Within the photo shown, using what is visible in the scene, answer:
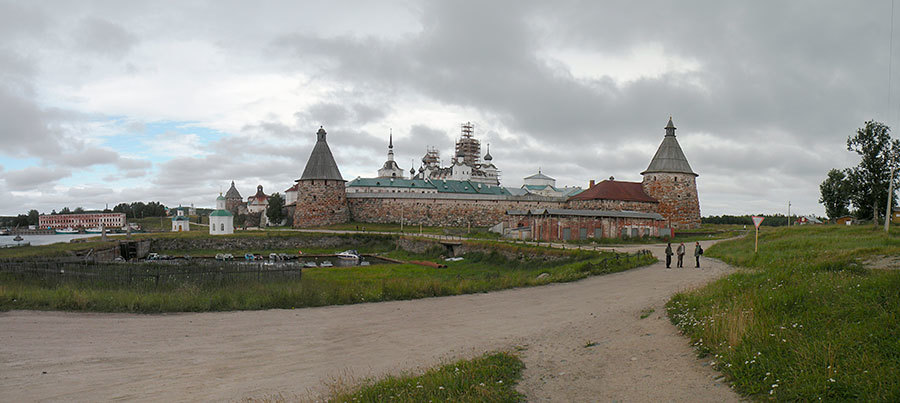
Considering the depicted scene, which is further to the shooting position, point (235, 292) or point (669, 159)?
point (669, 159)

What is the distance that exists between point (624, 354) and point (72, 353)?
8.92m

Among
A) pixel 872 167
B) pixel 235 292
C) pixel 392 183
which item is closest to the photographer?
pixel 235 292

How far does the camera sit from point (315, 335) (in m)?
9.99

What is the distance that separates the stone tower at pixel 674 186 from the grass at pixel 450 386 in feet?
146

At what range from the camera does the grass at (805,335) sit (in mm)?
4941

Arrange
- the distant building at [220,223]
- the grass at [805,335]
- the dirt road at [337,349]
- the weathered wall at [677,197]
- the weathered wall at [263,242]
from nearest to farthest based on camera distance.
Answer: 1. the grass at [805,335]
2. the dirt road at [337,349]
3. the weathered wall at [263,242]
4. the distant building at [220,223]
5. the weathered wall at [677,197]

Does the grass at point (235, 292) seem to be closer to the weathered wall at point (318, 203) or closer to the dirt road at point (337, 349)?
the dirt road at point (337, 349)

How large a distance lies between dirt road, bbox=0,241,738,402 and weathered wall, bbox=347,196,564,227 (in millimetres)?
40283

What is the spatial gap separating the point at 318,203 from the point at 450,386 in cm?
4725

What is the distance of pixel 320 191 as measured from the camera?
169 feet

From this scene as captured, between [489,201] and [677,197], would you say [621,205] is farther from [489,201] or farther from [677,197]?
[489,201]

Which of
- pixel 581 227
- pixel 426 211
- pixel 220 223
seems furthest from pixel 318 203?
pixel 581 227

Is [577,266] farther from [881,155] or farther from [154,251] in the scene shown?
[154,251]

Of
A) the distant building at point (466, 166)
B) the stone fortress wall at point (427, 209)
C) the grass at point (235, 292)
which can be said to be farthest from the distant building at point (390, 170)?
the grass at point (235, 292)
